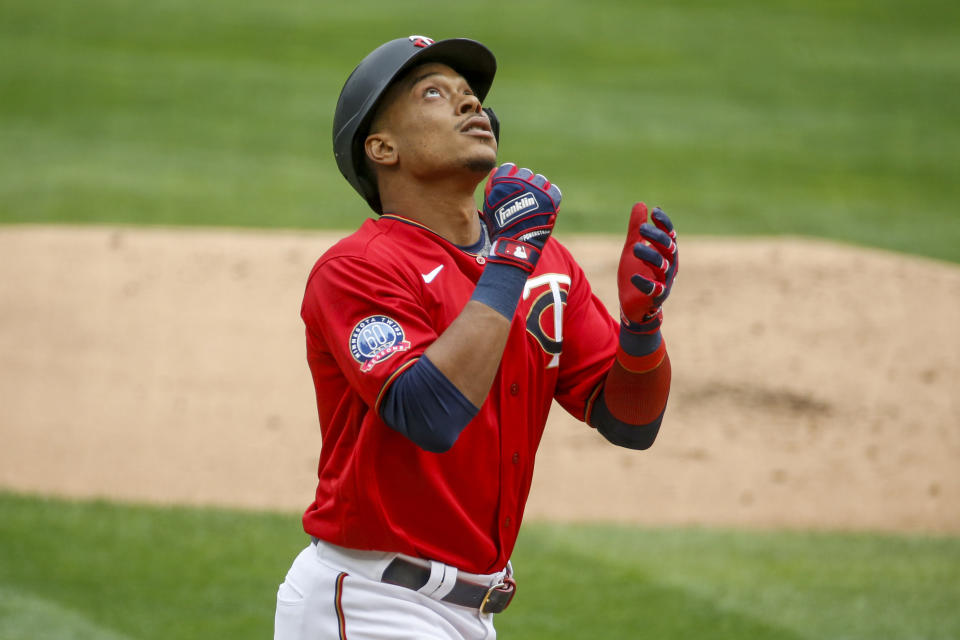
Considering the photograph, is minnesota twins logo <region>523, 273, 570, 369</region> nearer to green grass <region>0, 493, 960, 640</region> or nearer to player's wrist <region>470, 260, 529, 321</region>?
player's wrist <region>470, 260, 529, 321</region>

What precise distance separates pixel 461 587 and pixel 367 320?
0.74 metres

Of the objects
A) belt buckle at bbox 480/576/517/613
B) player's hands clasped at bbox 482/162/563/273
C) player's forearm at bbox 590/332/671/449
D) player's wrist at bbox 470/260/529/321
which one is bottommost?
belt buckle at bbox 480/576/517/613

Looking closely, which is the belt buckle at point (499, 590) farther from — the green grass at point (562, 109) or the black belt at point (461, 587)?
the green grass at point (562, 109)

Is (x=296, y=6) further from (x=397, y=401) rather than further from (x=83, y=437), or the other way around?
(x=397, y=401)

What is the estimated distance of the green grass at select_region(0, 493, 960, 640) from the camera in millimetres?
6070

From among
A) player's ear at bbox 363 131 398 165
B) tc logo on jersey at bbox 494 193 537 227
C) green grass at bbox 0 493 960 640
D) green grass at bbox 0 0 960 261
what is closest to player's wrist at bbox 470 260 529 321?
tc logo on jersey at bbox 494 193 537 227

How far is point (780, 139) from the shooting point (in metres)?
17.0

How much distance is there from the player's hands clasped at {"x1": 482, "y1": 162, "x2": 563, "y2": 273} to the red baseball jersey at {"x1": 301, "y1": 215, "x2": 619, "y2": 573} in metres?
0.23

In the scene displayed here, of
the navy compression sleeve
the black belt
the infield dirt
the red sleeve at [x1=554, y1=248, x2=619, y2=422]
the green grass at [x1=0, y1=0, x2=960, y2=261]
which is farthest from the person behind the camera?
the green grass at [x1=0, y1=0, x2=960, y2=261]

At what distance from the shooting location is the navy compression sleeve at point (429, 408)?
8.90ft

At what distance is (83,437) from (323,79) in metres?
10.9

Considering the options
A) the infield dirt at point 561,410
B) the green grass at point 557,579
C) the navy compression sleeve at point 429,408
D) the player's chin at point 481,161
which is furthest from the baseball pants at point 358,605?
the infield dirt at point 561,410

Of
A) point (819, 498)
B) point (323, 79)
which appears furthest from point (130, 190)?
point (819, 498)

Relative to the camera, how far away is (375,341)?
282 centimetres
